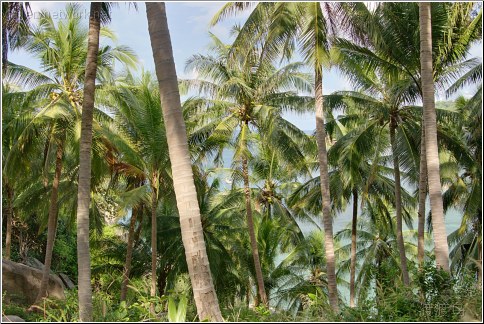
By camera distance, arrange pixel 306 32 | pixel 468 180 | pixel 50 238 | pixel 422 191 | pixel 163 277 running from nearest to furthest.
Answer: pixel 422 191 < pixel 306 32 < pixel 50 238 < pixel 163 277 < pixel 468 180

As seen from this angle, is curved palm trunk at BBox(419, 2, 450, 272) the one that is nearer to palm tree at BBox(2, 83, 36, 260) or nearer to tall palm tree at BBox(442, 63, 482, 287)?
tall palm tree at BBox(442, 63, 482, 287)

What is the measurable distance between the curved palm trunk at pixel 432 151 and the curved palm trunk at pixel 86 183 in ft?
19.7

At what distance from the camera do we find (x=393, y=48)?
52.4ft

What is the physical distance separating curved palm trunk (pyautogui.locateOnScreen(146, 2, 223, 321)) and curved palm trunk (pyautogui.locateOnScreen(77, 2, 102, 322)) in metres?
2.62

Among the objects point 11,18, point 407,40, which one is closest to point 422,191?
point 407,40

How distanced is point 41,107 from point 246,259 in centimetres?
1130

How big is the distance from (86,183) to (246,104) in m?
11.2

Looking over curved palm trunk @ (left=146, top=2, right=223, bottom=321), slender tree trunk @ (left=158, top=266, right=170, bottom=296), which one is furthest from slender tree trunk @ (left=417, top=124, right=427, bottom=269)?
slender tree trunk @ (left=158, top=266, right=170, bottom=296)

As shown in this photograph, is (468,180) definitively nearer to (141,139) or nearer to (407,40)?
(407,40)

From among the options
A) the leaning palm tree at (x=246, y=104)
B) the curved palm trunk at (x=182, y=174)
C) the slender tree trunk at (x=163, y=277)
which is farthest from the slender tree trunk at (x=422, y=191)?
the slender tree trunk at (x=163, y=277)


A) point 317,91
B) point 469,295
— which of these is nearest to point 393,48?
point 317,91

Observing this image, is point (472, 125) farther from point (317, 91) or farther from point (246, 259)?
point (246, 259)

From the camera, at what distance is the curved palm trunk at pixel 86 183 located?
30.3 feet

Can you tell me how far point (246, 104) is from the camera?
67.5 ft
